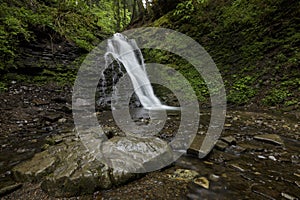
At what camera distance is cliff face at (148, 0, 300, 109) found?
5629 millimetres

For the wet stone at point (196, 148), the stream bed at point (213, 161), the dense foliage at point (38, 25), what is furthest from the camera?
the dense foliage at point (38, 25)

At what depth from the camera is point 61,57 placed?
851cm

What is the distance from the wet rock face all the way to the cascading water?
4861mm

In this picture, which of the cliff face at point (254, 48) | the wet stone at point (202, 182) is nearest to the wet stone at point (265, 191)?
the wet stone at point (202, 182)

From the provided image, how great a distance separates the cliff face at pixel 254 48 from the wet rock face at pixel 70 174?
495 cm

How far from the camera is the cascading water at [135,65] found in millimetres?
7979

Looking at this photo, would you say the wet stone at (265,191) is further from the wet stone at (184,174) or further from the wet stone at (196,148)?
the wet stone at (196,148)

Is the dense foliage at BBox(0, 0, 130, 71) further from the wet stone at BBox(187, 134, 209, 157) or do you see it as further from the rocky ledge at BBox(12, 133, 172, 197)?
the wet stone at BBox(187, 134, 209, 157)

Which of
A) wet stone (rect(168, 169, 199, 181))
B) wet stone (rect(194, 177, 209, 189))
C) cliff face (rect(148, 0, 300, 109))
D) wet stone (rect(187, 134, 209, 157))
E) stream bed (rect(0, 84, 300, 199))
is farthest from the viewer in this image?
cliff face (rect(148, 0, 300, 109))

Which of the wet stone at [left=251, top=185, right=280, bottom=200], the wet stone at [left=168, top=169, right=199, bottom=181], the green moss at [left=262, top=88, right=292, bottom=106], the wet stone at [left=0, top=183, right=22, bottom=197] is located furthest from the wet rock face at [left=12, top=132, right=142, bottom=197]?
the green moss at [left=262, top=88, right=292, bottom=106]

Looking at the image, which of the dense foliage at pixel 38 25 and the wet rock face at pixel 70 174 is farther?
the dense foliage at pixel 38 25

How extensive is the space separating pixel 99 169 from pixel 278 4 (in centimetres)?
838

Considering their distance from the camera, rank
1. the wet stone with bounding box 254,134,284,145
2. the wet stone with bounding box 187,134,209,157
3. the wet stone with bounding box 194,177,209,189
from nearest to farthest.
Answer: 1. the wet stone with bounding box 194,177,209,189
2. the wet stone with bounding box 187,134,209,157
3. the wet stone with bounding box 254,134,284,145

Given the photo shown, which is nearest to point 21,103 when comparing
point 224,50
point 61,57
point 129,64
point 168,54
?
point 61,57
